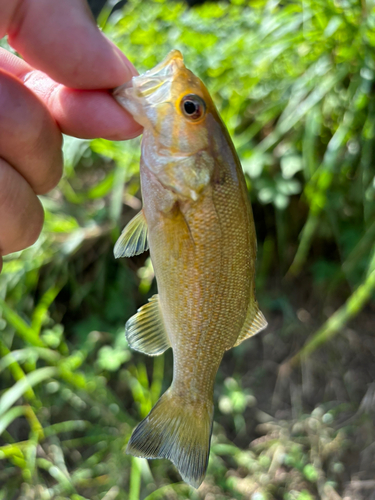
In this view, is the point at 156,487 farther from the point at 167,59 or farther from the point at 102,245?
the point at 167,59

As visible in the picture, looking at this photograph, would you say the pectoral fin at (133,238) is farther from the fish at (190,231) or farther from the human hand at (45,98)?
the human hand at (45,98)

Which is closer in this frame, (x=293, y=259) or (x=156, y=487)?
(x=156, y=487)

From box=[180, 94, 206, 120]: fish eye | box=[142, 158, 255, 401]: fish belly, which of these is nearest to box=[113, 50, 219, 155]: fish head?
box=[180, 94, 206, 120]: fish eye

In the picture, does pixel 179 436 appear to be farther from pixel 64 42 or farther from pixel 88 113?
pixel 64 42

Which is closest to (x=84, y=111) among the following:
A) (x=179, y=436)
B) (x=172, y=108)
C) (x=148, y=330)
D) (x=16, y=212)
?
(x=172, y=108)

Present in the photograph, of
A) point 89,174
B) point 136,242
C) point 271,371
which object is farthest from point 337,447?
point 89,174

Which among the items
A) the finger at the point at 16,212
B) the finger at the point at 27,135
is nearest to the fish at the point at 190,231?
the finger at the point at 27,135
